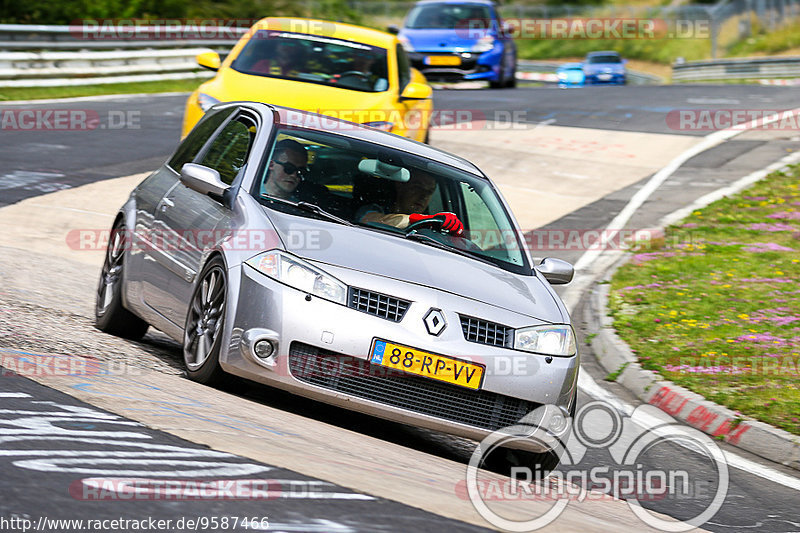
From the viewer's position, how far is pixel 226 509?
3891mm

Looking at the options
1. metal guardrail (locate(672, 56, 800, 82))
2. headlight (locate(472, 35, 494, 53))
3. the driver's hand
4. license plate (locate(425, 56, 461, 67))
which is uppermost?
the driver's hand

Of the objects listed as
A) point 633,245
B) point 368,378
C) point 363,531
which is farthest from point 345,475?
point 633,245

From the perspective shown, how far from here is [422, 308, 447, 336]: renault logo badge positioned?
5809mm

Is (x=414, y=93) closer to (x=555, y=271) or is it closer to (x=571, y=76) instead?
(x=555, y=271)

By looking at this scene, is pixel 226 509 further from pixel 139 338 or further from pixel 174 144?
pixel 174 144

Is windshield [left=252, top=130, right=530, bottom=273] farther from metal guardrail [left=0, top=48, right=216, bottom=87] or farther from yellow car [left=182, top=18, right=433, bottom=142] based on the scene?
metal guardrail [left=0, top=48, right=216, bottom=87]

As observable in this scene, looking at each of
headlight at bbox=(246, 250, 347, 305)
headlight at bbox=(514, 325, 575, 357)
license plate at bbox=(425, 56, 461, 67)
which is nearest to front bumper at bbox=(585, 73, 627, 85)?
license plate at bbox=(425, 56, 461, 67)

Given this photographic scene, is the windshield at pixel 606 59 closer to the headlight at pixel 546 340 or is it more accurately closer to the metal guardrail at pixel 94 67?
the metal guardrail at pixel 94 67

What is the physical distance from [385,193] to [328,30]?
22.7ft

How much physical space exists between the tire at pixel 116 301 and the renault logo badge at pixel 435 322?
8.21ft

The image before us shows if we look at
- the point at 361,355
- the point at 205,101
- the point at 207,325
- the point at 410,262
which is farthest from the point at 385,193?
the point at 205,101

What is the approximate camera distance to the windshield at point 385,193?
22.1 ft

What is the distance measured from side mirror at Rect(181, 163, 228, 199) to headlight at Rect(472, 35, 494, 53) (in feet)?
66.1

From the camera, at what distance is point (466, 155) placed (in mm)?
17953
